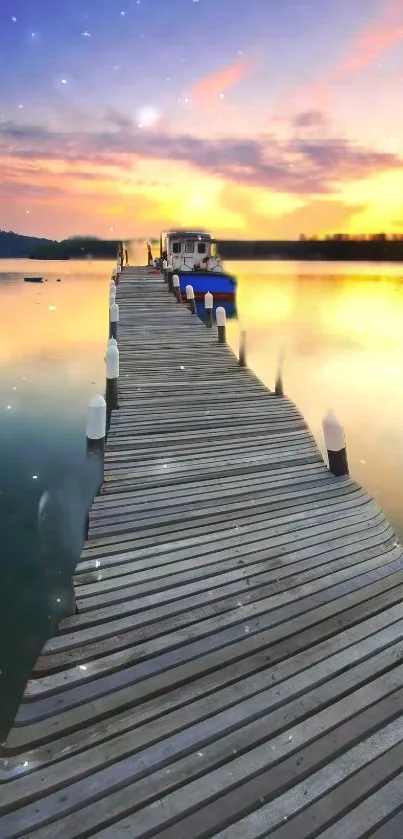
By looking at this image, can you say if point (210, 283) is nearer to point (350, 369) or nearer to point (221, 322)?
point (350, 369)

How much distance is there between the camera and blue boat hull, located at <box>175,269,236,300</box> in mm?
30855

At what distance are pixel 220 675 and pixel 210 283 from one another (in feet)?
96.7

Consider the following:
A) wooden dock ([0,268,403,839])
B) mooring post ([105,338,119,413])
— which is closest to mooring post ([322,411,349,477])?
wooden dock ([0,268,403,839])

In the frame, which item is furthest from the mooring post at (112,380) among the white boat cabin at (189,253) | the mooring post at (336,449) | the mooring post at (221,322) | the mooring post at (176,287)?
the white boat cabin at (189,253)

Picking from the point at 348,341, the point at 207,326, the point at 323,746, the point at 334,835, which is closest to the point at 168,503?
the point at 323,746

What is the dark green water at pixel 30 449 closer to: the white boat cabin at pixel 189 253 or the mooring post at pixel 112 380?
the mooring post at pixel 112 380

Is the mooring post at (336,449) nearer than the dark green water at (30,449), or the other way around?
the dark green water at (30,449)

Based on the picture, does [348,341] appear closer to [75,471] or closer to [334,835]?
[75,471]

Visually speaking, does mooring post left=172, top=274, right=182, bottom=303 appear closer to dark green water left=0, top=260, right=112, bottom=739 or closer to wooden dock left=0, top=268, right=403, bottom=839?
dark green water left=0, top=260, right=112, bottom=739

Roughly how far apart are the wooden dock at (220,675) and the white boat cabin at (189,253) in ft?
92.0

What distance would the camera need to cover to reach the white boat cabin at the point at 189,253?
109 feet

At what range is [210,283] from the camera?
3147 centimetres

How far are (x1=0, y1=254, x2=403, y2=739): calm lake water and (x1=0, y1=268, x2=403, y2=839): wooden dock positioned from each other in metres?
1.64

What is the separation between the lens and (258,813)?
2934 millimetres
